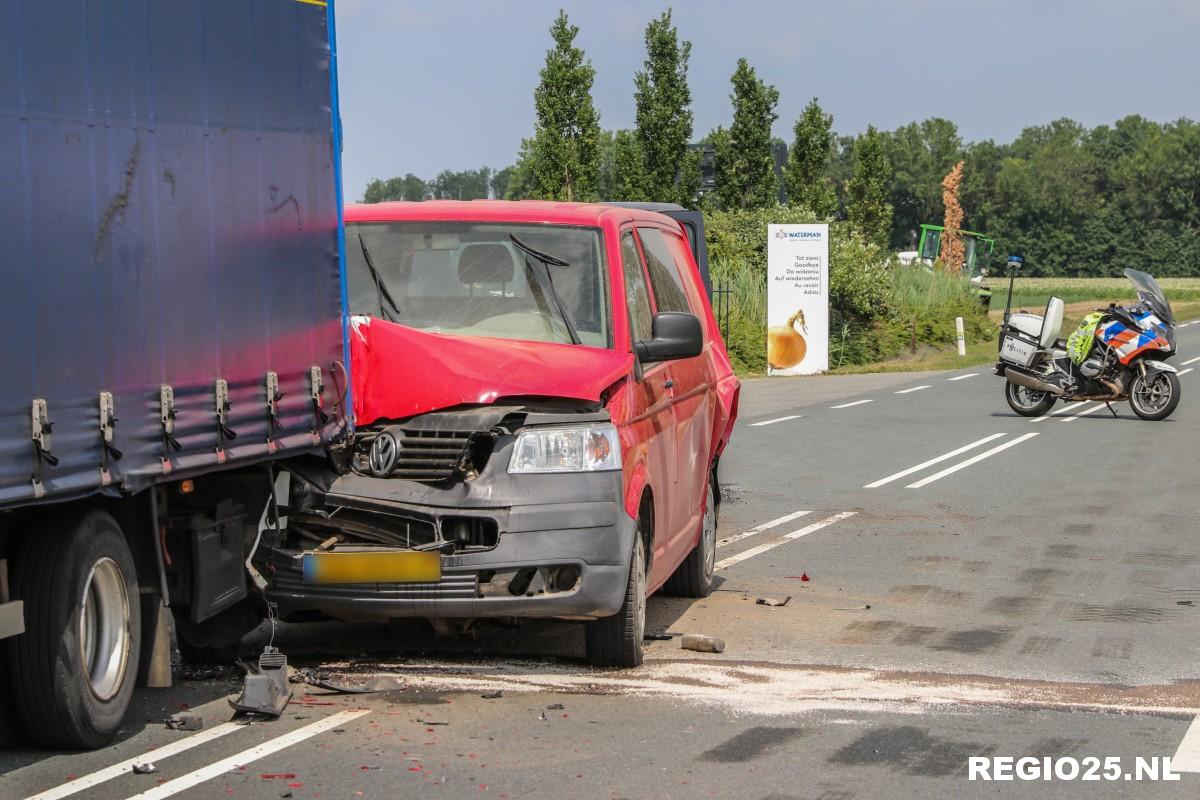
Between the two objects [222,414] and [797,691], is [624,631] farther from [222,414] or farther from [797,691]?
[222,414]

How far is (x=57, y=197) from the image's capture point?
5.30m

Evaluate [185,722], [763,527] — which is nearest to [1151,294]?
[763,527]

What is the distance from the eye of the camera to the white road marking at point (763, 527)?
12190mm

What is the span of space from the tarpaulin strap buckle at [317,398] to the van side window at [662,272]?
2.38 meters

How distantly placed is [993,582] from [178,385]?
6003 millimetres

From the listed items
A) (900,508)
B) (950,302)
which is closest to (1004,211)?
(950,302)

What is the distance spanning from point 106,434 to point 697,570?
469 centimetres

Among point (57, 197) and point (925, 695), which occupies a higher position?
point (57, 197)

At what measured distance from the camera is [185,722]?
6.19 metres

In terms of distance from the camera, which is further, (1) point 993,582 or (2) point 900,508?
(2) point 900,508

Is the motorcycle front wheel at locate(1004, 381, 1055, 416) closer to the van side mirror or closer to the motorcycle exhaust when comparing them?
the motorcycle exhaust

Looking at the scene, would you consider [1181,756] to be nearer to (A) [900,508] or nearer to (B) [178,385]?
(B) [178,385]

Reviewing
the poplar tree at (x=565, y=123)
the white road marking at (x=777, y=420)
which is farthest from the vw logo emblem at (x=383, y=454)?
the poplar tree at (x=565, y=123)

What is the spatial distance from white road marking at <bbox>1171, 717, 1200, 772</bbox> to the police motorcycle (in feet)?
57.1
